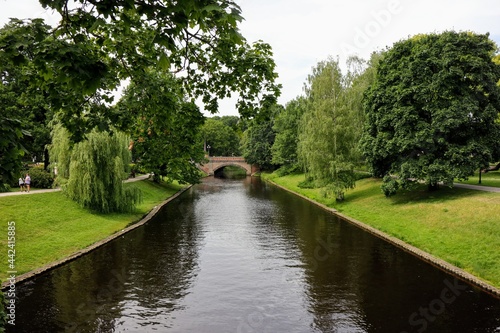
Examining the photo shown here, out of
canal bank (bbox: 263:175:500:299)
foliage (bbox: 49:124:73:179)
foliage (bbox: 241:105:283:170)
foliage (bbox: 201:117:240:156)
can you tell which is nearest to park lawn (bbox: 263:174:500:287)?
canal bank (bbox: 263:175:500:299)

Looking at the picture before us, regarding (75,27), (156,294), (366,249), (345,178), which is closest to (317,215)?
(345,178)

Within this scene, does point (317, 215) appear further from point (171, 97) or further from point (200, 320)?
point (171, 97)

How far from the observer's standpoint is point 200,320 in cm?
1541

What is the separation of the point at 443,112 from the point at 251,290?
23.4 meters

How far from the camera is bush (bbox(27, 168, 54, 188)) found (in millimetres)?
39469

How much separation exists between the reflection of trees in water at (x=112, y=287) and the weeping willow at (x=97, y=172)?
21.8 ft

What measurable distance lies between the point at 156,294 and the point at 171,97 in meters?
11.4

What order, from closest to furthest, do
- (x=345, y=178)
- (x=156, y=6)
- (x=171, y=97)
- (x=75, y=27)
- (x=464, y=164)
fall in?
(x=156, y=6) < (x=75, y=27) < (x=171, y=97) < (x=464, y=164) < (x=345, y=178)

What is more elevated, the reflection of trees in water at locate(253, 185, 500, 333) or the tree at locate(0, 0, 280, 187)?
the tree at locate(0, 0, 280, 187)

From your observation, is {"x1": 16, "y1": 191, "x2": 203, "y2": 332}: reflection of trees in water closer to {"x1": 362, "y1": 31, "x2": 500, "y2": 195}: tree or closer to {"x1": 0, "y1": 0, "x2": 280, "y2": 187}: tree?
{"x1": 0, "y1": 0, "x2": 280, "y2": 187}: tree

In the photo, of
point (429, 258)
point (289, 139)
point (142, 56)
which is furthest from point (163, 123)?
point (289, 139)

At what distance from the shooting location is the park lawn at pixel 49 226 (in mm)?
21844

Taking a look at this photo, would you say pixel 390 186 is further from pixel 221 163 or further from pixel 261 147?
pixel 221 163

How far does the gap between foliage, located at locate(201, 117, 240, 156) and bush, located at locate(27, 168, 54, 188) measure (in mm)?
86770
